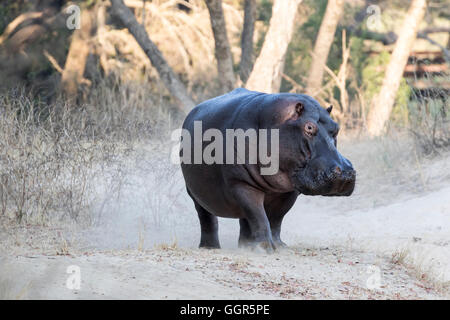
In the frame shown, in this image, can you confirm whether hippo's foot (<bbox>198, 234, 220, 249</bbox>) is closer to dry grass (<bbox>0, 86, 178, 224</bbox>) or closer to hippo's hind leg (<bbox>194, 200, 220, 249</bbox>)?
hippo's hind leg (<bbox>194, 200, 220, 249</bbox>)

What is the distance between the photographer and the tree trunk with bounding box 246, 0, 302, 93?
11.7m

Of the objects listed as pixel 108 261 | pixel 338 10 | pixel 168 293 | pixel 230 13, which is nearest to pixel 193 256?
pixel 108 261

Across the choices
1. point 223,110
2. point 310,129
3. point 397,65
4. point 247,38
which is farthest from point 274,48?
point 310,129

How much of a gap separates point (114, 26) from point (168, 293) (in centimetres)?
1253

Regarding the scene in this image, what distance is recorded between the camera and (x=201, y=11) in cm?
1623

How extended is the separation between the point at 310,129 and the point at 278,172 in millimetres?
376

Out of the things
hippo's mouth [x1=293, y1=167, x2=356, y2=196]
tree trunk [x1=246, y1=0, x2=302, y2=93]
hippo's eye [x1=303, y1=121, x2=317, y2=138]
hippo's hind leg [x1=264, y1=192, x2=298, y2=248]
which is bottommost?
A: hippo's hind leg [x1=264, y1=192, x2=298, y2=248]

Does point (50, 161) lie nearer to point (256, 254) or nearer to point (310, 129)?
point (256, 254)

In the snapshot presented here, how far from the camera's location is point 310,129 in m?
5.19

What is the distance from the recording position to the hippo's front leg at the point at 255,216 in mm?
5312

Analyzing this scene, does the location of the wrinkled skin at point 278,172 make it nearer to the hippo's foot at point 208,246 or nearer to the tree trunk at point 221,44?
the hippo's foot at point 208,246

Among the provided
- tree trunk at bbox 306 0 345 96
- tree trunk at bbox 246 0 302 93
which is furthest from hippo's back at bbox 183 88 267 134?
tree trunk at bbox 306 0 345 96

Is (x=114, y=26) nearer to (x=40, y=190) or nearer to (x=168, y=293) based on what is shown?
(x=40, y=190)

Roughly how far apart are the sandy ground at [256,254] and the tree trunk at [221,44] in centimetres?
343
